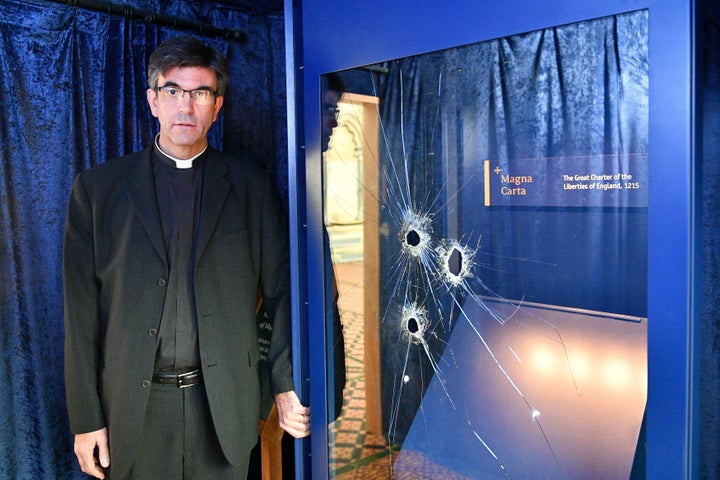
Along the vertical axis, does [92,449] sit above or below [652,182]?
below

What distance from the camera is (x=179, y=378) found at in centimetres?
198

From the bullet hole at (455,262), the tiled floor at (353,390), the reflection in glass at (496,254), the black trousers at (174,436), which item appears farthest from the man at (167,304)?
the bullet hole at (455,262)

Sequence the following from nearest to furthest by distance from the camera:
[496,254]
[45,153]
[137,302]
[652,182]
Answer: [652,182]
[496,254]
[137,302]
[45,153]

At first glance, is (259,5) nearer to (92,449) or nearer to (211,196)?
(211,196)

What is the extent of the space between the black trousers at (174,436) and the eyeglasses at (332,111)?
97 cm

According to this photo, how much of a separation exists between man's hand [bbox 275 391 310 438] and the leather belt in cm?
32

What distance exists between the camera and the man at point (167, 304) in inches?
77.2

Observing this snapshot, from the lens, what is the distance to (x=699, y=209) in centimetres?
128

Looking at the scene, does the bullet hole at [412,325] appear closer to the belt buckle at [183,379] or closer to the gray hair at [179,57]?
the belt buckle at [183,379]

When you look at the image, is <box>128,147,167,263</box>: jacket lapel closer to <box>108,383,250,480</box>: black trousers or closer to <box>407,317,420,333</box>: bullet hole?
<box>108,383,250,480</box>: black trousers

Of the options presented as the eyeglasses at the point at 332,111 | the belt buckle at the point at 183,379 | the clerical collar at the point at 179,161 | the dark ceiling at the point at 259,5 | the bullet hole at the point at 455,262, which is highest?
the dark ceiling at the point at 259,5

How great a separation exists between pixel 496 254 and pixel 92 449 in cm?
145

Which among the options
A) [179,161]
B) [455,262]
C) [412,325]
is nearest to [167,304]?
[179,161]

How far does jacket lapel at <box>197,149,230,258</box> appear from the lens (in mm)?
2002
